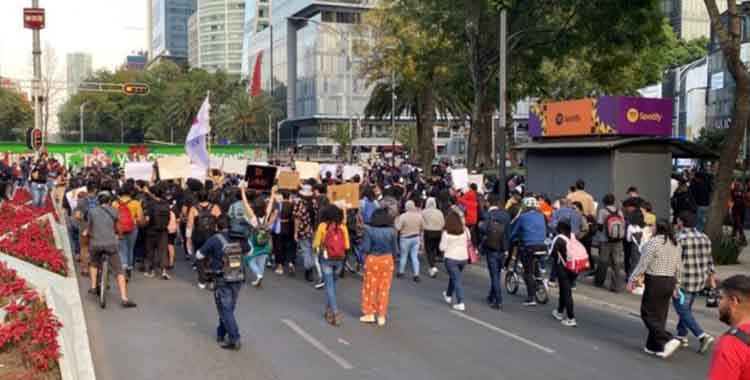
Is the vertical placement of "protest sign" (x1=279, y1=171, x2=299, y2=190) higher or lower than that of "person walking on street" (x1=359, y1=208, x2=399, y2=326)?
higher

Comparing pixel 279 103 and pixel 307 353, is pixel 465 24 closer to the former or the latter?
pixel 307 353

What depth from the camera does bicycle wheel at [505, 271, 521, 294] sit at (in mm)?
13906

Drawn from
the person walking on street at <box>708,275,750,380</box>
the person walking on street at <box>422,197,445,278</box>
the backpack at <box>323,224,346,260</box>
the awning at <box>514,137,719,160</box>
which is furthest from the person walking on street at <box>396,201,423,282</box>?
the person walking on street at <box>708,275,750,380</box>

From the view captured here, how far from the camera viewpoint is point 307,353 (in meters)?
9.56

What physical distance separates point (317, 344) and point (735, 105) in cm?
1018

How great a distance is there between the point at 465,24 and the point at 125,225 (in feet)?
46.5

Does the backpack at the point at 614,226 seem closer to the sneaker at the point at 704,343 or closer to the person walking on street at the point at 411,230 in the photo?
the person walking on street at the point at 411,230

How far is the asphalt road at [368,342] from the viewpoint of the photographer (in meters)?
8.81

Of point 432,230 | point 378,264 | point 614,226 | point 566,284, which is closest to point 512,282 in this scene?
point 614,226

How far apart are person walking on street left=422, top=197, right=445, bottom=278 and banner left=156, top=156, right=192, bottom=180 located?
7752 millimetres

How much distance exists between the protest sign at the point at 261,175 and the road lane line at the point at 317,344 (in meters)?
7.67

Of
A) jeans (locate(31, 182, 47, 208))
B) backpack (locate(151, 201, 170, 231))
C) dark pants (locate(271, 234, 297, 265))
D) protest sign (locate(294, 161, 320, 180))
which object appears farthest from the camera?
jeans (locate(31, 182, 47, 208))

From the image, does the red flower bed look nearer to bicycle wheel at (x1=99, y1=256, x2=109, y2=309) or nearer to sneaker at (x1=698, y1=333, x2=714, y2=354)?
bicycle wheel at (x1=99, y1=256, x2=109, y2=309)

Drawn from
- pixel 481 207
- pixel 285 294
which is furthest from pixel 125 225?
pixel 481 207
